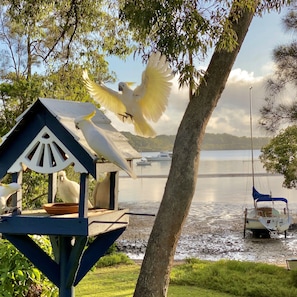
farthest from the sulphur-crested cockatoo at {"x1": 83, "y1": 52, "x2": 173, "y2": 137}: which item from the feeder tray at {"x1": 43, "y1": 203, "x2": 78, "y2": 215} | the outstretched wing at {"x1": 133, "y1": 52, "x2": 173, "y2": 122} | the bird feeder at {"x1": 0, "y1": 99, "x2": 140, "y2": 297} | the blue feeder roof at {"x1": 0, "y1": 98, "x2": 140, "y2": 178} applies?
the feeder tray at {"x1": 43, "y1": 203, "x2": 78, "y2": 215}

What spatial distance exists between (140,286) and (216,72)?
1878 millimetres

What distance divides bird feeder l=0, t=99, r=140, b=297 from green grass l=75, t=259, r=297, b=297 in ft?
6.57

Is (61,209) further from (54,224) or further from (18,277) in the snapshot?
(18,277)

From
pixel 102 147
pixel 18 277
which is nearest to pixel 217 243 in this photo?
pixel 18 277

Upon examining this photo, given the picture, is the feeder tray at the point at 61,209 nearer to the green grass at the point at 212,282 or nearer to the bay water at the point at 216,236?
the green grass at the point at 212,282

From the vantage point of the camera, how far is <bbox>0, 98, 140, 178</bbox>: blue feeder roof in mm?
2086

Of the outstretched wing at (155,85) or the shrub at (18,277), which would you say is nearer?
the outstretched wing at (155,85)

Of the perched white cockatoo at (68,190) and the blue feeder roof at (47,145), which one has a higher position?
the blue feeder roof at (47,145)

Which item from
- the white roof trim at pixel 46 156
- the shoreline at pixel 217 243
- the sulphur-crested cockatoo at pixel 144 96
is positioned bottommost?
the shoreline at pixel 217 243

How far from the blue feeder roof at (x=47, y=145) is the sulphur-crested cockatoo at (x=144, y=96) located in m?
0.30

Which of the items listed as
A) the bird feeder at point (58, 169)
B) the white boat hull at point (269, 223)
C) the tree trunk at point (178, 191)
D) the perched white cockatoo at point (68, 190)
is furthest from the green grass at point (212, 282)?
the white boat hull at point (269, 223)

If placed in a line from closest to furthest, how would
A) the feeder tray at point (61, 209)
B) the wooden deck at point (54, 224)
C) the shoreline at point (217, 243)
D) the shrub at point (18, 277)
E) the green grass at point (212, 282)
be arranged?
1. the wooden deck at point (54, 224)
2. the feeder tray at point (61, 209)
3. the shrub at point (18, 277)
4. the green grass at point (212, 282)
5. the shoreline at point (217, 243)

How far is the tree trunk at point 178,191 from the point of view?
3.46m

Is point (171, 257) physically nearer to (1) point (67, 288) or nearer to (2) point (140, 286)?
(2) point (140, 286)
